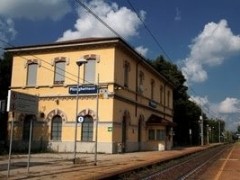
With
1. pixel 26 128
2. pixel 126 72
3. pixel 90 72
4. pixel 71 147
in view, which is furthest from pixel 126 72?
pixel 26 128

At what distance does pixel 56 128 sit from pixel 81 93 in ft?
13.3

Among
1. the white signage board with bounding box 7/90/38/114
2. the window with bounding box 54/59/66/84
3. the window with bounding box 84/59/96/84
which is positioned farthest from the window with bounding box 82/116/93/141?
the white signage board with bounding box 7/90/38/114

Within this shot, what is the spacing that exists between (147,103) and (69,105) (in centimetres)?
1228

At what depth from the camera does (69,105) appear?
38.7m

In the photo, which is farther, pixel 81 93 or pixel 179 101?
pixel 179 101

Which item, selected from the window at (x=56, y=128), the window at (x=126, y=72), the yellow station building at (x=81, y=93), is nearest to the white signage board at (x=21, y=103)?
the yellow station building at (x=81, y=93)

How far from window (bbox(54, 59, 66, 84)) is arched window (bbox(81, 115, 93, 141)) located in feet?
14.6

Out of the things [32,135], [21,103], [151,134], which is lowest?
[32,135]

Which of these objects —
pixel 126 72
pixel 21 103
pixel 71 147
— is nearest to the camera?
pixel 21 103

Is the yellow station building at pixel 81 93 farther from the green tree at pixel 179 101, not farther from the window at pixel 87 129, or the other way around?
the green tree at pixel 179 101

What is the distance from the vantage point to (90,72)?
126 feet

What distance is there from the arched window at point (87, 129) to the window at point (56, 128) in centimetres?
237

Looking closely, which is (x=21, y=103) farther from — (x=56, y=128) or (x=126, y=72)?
(x=126, y=72)

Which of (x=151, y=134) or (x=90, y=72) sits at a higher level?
(x=90, y=72)
